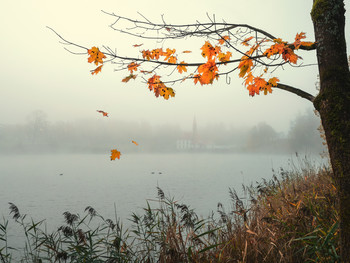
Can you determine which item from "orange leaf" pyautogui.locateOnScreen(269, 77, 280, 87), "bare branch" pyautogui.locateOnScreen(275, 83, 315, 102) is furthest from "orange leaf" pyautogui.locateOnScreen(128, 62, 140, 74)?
"bare branch" pyautogui.locateOnScreen(275, 83, 315, 102)

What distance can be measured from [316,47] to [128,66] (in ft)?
5.87

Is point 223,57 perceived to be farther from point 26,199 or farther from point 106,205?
point 26,199

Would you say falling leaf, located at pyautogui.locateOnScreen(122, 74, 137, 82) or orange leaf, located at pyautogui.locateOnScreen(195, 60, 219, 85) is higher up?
falling leaf, located at pyautogui.locateOnScreen(122, 74, 137, 82)

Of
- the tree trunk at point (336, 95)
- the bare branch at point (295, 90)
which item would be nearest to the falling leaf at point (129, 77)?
the bare branch at point (295, 90)

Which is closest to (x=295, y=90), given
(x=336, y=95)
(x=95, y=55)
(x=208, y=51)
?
(x=336, y=95)

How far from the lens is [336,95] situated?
6.77ft

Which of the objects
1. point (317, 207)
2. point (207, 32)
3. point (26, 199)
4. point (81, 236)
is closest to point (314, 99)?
point (207, 32)

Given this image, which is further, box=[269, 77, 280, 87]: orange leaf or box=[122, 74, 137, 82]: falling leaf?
box=[122, 74, 137, 82]: falling leaf

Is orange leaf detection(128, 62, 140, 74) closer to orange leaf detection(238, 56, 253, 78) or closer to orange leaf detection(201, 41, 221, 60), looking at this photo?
orange leaf detection(201, 41, 221, 60)

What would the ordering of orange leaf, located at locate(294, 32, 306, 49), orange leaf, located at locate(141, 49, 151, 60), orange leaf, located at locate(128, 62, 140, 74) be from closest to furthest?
orange leaf, located at locate(294, 32, 306, 49), orange leaf, located at locate(128, 62, 140, 74), orange leaf, located at locate(141, 49, 151, 60)

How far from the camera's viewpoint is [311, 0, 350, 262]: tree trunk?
2.00 meters

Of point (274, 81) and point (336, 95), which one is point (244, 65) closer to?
point (274, 81)

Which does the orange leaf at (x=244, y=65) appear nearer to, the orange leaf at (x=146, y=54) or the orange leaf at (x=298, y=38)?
the orange leaf at (x=298, y=38)

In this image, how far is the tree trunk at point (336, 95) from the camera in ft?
6.57
